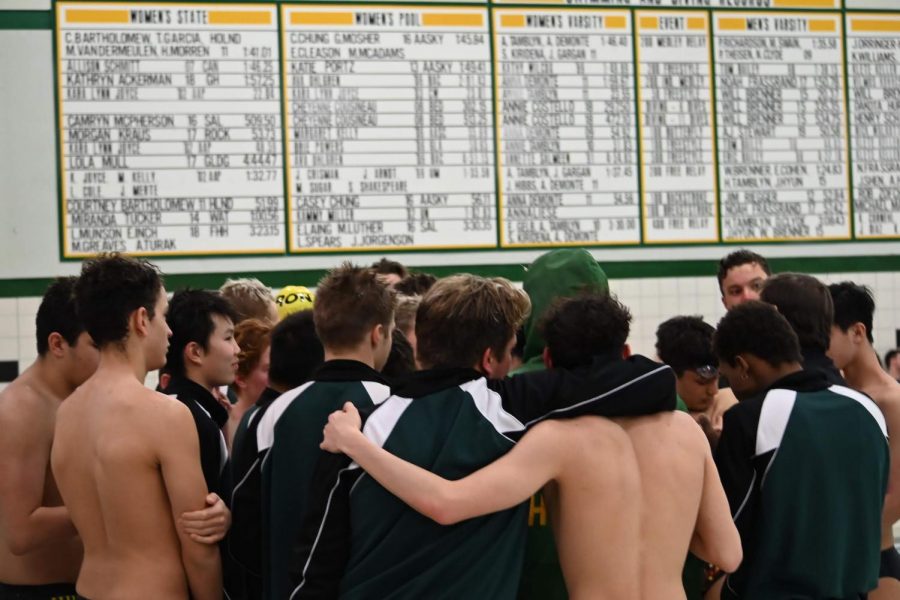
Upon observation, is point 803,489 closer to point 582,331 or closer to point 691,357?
point 582,331

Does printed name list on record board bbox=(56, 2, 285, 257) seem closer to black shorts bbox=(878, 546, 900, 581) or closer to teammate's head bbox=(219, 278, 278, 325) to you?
teammate's head bbox=(219, 278, 278, 325)

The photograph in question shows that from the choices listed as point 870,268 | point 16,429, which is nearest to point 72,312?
point 16,429

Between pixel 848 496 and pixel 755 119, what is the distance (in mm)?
4643

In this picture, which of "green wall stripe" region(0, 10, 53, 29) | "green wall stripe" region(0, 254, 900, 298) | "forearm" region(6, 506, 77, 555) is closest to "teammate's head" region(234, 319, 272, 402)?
"forearm" region(6, 506, 77, 555)

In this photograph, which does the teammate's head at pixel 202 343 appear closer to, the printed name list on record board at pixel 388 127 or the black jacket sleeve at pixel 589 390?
the black jacket sleeve at pixel 589 390

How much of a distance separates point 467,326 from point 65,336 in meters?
1.59

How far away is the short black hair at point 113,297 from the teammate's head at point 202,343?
1.26ft

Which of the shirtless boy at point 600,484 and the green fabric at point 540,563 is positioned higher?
the shirtless boy at point 600,484

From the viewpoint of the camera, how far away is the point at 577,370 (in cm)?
258

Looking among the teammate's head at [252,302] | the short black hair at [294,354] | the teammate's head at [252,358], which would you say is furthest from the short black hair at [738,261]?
the short black hair at [294,354]

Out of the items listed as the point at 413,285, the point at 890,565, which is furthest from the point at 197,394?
the point at 890,565

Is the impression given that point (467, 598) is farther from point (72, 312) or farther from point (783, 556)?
point (72, 312)

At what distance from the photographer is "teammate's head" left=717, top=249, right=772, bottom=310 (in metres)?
5.40

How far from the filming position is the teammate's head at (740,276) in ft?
17.7
